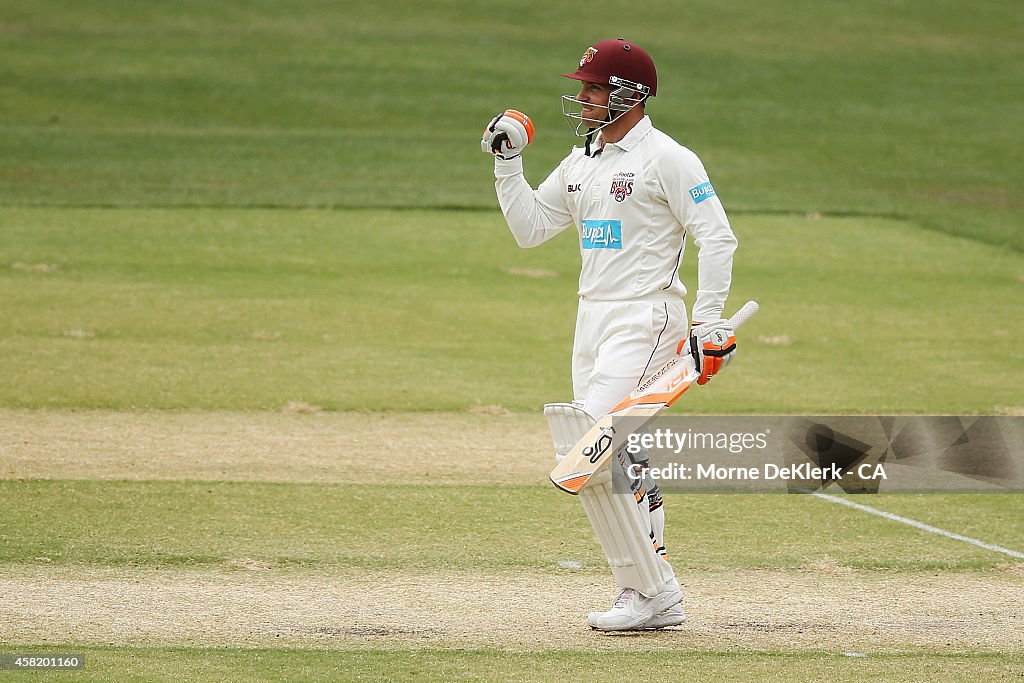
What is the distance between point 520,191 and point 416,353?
20.7ft

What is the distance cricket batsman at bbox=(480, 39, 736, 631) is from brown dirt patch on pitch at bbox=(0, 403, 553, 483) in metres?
2.86

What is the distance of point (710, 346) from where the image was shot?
5824 millimetres

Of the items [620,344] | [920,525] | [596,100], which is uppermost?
[596,100]

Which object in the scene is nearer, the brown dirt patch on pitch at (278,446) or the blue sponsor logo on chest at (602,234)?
the blue sponsor logo on chest at (602,234)

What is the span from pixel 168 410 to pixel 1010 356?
734cm

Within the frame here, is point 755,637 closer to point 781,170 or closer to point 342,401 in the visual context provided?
point 342,401

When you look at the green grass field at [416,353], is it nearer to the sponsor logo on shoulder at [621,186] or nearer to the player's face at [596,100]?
the sponsor logo on shoulder at [621,186]

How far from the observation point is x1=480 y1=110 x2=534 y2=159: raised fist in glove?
6.26m

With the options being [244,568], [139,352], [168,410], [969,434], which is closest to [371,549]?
[244,568]

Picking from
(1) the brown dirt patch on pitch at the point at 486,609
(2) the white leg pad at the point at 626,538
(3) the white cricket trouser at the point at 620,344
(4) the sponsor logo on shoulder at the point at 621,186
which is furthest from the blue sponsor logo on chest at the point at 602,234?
(1) the brown dirt patch on pitch at the point at 486,609

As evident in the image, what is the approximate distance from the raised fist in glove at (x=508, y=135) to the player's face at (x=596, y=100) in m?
0.27

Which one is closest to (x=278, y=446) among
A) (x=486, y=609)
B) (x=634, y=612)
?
(x=486, y=609)

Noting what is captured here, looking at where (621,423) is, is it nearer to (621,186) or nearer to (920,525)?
(621,186)

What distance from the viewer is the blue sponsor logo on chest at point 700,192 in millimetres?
5934
